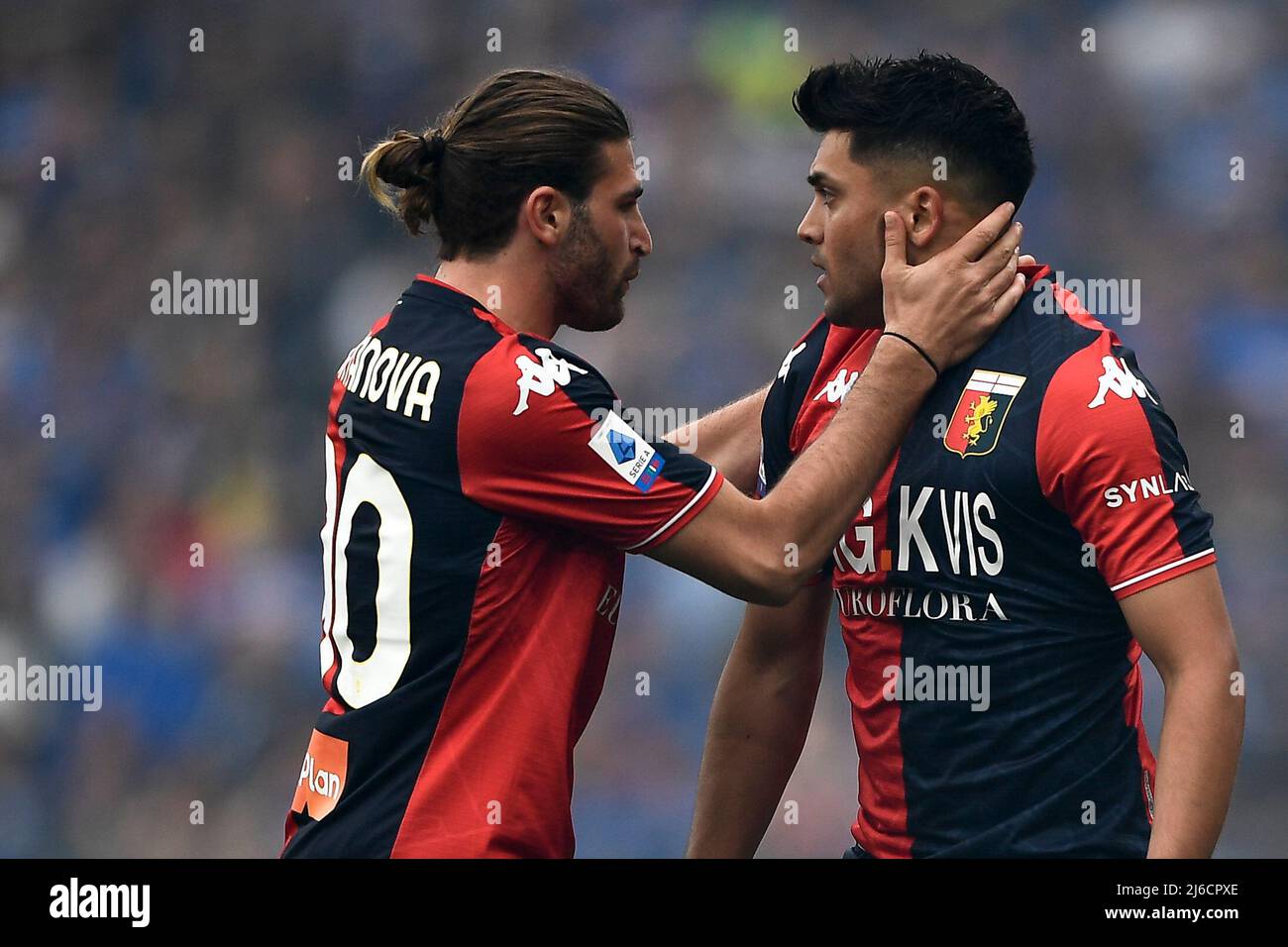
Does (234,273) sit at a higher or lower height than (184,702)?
higher

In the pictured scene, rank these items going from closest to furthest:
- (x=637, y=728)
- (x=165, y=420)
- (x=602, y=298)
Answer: (x=602, y=298) → (x=637, y=728) → (x=165, y=420)

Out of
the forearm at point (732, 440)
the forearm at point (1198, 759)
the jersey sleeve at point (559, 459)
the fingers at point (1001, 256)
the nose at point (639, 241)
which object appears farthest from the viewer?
the forearm at point (732, 440)

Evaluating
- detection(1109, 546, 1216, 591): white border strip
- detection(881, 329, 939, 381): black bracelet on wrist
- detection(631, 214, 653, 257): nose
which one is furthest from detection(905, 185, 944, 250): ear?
detection(1109, 546, 1216, 591): white border strip

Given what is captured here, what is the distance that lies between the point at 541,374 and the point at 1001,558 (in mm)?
903

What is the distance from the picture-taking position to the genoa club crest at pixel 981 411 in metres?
2.80

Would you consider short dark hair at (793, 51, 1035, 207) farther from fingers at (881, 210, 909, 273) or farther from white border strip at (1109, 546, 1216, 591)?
white border strip at (1109, 546, 1216, 591)

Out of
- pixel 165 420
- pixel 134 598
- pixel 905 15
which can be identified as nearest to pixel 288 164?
pixel 165 420

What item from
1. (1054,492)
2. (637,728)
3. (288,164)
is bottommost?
(637,728)

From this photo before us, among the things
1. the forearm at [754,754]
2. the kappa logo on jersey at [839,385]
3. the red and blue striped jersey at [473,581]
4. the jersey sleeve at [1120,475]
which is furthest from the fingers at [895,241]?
the forearm at [754,754]

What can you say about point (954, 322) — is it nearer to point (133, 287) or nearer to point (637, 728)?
point (637, 728)

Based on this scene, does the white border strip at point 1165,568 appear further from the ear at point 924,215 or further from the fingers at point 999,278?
the ear at point 924,215

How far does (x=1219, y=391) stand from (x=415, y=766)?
4.76 metres

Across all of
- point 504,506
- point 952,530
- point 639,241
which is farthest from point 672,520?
point 639,241

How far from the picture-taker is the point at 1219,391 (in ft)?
21.3
